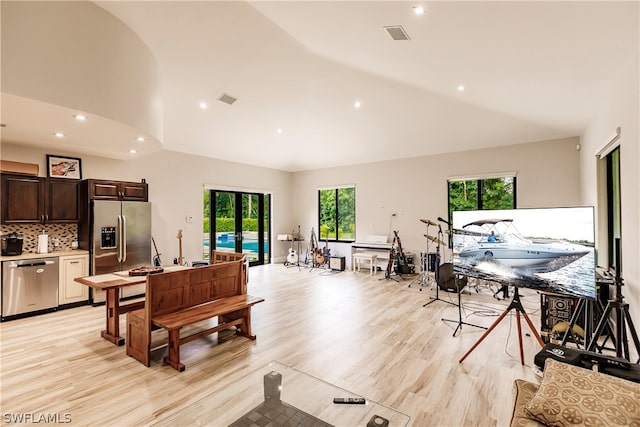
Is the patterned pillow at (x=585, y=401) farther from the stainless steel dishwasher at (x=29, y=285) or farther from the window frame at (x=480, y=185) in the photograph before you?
the stainless steel dishwasher at (x=29, y=285)

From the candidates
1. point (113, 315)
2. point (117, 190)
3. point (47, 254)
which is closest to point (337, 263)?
point (117, 190)

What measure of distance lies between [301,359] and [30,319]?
4153 mm

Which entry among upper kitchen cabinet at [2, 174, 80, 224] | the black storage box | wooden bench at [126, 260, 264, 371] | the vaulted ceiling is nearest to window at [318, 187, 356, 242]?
the vaulted ceiling

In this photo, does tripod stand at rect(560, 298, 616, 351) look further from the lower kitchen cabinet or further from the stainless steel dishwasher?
the stainless steel dishwasher

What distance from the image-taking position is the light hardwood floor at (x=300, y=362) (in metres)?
2.29

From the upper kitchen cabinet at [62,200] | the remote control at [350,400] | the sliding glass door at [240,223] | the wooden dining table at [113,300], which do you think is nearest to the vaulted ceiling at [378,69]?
the upper kitchen cabinet at [62,200]

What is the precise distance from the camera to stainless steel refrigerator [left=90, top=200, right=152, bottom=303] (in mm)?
4883

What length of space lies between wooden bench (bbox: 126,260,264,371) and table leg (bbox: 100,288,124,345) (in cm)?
37

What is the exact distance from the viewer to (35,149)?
4.73 m

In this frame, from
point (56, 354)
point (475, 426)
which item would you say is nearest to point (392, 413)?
point (475, 426)

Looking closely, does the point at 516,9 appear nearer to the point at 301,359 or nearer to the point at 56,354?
the point at 301,359

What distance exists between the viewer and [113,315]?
11.6 feet

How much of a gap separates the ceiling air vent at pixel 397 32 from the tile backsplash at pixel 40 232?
589cm

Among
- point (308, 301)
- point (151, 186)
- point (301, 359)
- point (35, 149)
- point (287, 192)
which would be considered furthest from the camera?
point (287, 192)
